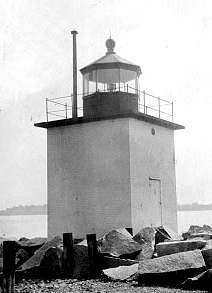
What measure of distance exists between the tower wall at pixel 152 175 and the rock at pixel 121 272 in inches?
149

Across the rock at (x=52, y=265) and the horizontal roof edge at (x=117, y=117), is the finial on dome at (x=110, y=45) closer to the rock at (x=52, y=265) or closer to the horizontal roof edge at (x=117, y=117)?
the horizontal roof edge at (x=117, y=117)

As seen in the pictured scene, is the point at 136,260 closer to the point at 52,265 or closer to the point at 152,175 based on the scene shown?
the point at 52,265

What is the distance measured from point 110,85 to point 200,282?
8.41 metres

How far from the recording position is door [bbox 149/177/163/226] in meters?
15.8

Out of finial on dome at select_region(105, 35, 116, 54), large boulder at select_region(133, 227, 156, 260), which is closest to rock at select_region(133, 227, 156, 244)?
large boulder at select_region(133, 227, 156, 260)

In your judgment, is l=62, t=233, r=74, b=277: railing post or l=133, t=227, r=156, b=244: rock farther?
l=133, t=227, r=156, b=244: rock

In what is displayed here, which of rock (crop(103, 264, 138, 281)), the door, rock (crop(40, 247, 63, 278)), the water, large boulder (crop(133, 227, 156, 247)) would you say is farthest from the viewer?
the water

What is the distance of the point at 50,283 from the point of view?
11.1m

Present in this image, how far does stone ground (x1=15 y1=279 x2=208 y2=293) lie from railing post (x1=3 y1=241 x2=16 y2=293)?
1.33ft

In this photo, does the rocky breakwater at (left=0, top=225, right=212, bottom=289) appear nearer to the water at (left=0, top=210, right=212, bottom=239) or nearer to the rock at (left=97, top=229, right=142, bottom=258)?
the rock at (left=97, top=229, right=142, bottom=258)

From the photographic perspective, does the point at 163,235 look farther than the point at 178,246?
Yes

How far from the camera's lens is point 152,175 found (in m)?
16.0

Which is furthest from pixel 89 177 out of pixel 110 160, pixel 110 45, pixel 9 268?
pixel 9 268

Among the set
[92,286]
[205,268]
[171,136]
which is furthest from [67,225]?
[205,268]
